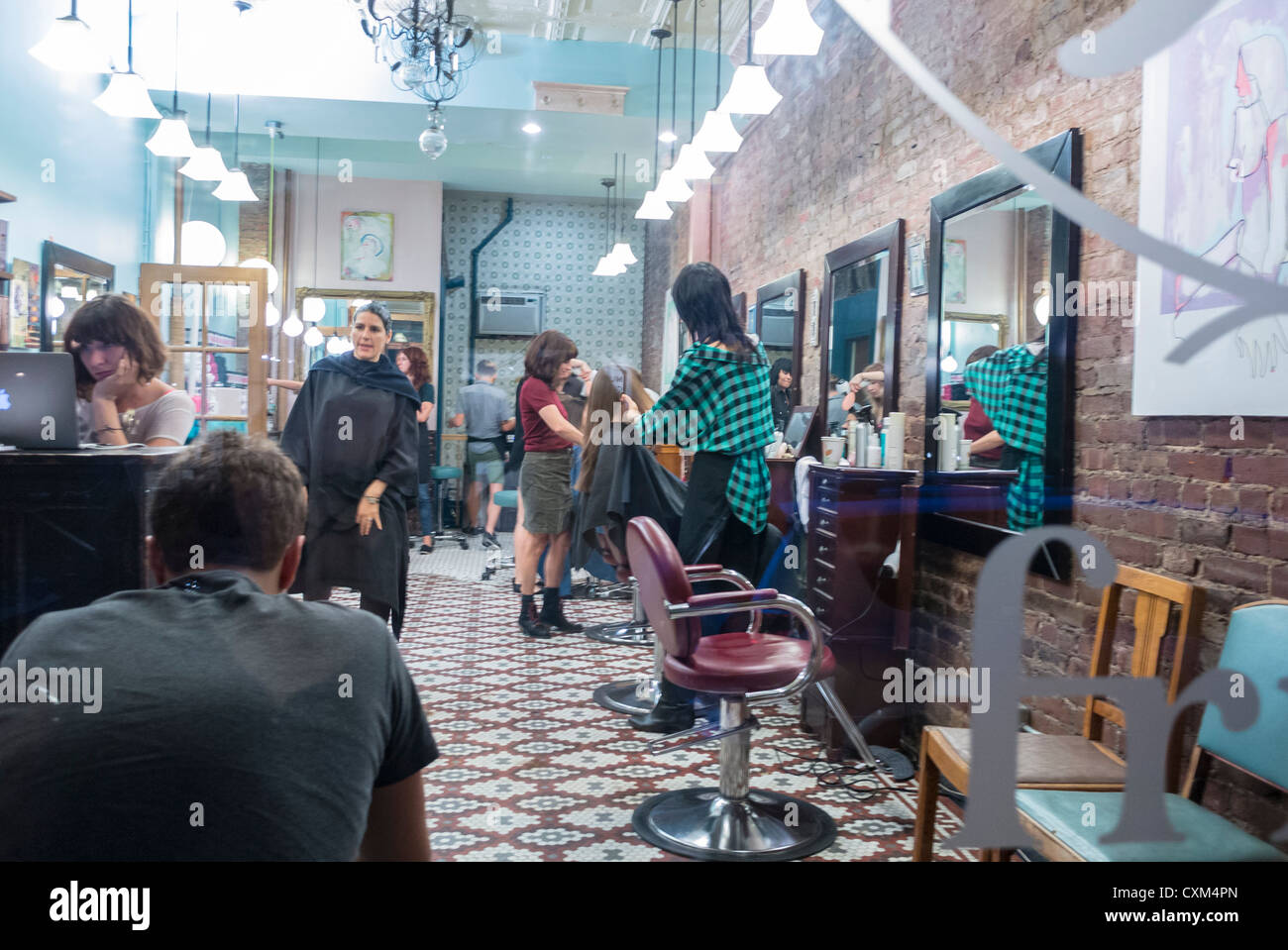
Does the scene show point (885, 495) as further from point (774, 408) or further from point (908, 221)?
point (774, 408)

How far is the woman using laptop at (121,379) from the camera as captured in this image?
6.47 ft

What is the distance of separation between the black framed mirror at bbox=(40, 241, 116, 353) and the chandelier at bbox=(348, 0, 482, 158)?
3.89 feet

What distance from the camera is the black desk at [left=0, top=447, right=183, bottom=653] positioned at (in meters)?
1.67

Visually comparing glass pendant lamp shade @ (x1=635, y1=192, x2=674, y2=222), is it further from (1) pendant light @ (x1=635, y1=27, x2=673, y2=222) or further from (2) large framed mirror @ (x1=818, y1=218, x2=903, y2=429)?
(2) large framed mirror @ (x1=818, y1=218, x2=903, y2=429)

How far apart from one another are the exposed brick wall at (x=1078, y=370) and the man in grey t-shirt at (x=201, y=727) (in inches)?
62.4

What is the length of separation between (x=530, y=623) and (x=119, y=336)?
2464mm

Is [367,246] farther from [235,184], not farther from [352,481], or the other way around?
[235,184]

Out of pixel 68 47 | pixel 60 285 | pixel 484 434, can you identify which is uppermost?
pixel 68 47

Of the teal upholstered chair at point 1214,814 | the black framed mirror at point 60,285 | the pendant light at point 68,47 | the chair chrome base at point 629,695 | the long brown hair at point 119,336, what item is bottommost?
the chair chrome base at point 629,695

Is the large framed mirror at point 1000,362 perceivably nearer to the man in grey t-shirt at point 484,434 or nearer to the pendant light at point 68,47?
the man in grey t-shirt at point 484,434

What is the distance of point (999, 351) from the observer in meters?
2.80

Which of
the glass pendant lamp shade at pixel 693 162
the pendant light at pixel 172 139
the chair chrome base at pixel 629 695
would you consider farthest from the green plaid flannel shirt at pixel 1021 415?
the pendant light at pixel 172 139

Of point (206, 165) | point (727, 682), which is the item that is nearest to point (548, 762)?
point (727, 682)

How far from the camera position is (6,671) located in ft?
3.08
